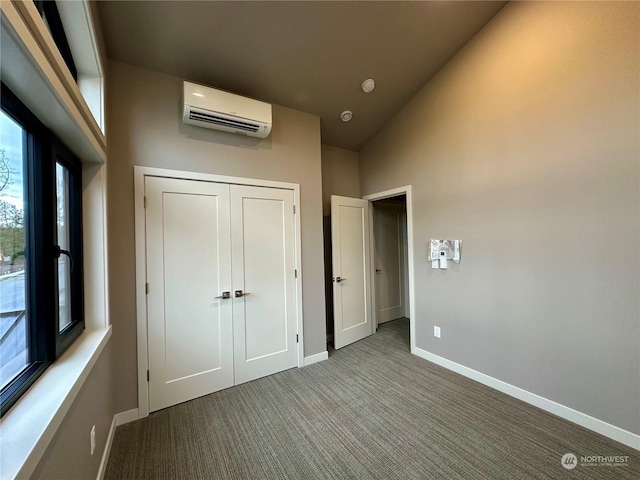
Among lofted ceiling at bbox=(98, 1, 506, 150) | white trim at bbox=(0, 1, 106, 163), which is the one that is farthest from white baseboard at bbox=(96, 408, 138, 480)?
lofted ceiling at bbox=(98, 1, 506, 150)

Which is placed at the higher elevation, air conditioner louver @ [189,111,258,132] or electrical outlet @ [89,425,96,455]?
air conditioner louver @ [189,111,258,132]

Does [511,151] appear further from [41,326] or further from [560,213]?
[41,326]

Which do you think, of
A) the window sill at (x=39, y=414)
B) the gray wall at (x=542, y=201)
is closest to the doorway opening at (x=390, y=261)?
the gray wall at (x=542, y=201)

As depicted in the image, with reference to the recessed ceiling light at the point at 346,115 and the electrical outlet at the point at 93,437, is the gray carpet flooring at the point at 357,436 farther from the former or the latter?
the recessed ceiling light at the point at 346,115

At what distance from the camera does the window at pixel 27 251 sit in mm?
1035

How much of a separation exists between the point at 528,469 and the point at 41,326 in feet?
9.27

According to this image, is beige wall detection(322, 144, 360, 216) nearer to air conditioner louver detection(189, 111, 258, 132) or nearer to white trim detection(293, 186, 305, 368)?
white trim detection(293, 186, 305, 368)

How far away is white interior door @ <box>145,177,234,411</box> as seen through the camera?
7.28ft

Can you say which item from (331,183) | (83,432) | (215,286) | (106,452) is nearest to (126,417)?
(106,452)

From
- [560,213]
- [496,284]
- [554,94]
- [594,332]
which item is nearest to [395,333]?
[496,284]

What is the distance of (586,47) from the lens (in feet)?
6.34

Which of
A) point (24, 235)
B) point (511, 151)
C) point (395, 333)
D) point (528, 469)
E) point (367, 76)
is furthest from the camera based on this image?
point (395, 333)

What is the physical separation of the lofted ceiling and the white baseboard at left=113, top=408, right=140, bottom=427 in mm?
2861

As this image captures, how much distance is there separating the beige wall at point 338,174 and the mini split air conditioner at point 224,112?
1345mm
